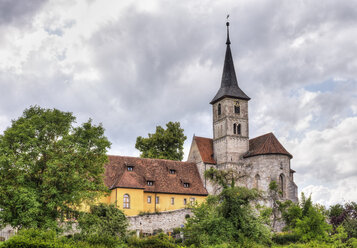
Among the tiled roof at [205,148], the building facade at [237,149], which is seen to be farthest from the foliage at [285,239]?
the tiled roof at [205,148]

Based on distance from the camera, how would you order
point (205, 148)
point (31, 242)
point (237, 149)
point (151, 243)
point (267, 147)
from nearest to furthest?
point (31, 242) < point (151, 243) < point (267, 147) < point (237, 149) < point (205, 148)

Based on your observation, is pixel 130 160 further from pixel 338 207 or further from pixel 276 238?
pixel 338 207

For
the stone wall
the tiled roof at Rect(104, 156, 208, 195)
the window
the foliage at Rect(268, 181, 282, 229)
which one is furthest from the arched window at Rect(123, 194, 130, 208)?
the window

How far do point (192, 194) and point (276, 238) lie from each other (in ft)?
49.8

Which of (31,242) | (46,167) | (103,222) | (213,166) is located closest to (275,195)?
(213,166)

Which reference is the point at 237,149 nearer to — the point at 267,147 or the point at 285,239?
the point at 267,147

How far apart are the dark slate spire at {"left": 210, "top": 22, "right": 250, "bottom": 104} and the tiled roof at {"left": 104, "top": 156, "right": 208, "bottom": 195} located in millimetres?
Answer: 11865

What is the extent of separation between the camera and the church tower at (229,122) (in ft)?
198

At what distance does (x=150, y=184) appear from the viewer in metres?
51.5

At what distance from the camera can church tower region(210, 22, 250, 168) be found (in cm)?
6025

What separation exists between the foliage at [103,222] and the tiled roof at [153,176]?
11346 mm

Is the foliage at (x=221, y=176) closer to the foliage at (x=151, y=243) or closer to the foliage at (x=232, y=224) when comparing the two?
the foliage at (x=151, y=243)

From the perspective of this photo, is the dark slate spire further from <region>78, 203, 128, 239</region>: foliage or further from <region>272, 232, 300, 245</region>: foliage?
<region>78, 203, 128, 239</region>: foliage

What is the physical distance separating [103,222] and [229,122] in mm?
30847
